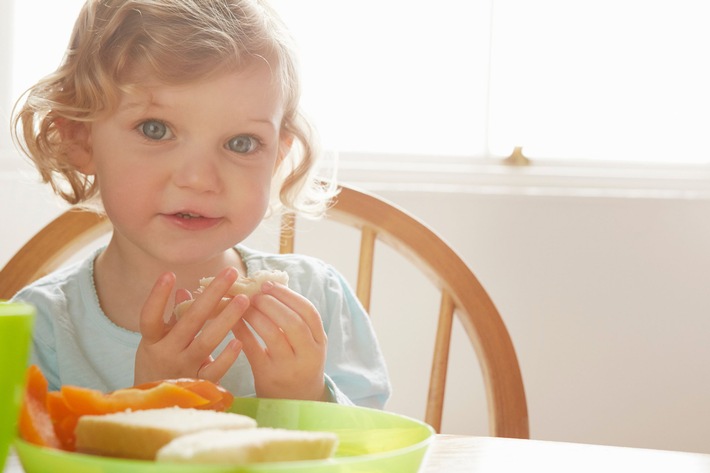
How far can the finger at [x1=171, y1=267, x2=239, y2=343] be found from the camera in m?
0.71

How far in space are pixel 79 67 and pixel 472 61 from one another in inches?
41.5

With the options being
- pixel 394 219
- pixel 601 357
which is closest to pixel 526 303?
pixel 601 357

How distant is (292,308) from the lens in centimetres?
77

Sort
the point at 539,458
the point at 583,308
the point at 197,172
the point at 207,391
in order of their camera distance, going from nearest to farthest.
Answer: the point at 207,391 → the point at 539,458 → the point at 197,172 → the point at 583,308

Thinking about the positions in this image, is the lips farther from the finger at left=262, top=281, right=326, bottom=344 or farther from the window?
the window

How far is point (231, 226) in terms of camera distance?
0.96 meters

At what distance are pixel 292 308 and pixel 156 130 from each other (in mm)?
294

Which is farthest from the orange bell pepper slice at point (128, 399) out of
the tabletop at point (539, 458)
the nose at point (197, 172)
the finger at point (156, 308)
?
the nose at point (197, 172)

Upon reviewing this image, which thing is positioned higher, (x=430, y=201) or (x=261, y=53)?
(x=261, y=53)

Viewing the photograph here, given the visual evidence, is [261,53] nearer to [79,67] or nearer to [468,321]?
[79,67]

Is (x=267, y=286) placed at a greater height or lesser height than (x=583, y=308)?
greater

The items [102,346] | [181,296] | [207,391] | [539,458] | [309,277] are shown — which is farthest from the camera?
[309,277]

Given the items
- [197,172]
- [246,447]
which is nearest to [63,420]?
[246,447]

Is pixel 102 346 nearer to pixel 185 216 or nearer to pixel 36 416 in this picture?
pixel 185 216
